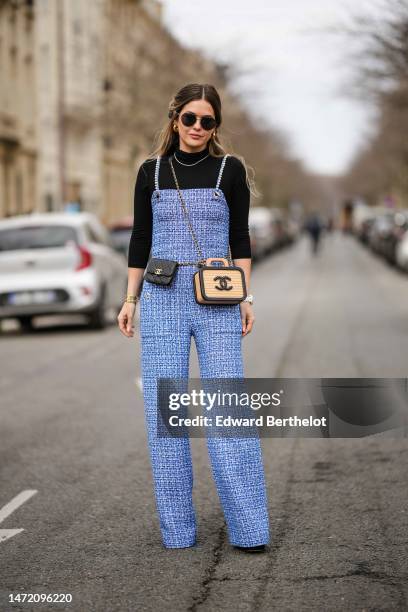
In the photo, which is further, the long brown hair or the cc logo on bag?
the long brown hair

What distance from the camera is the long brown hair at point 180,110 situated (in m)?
4.82

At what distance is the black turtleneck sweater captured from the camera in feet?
15.9

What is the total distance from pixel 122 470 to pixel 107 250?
11119mm

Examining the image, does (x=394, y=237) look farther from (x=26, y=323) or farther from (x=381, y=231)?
(x=26, y=323)

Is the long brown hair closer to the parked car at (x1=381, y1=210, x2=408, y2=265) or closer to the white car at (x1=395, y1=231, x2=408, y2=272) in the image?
the white car at (x1=395, y1=231, x2=408, y2=272)

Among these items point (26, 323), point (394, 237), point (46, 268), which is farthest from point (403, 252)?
point (46, 268)

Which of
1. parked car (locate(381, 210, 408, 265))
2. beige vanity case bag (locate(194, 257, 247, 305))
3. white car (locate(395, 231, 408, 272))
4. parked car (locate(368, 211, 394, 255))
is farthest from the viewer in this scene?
parked car (locate(368, 211, 394, 255))

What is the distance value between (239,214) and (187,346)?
1.89 ft

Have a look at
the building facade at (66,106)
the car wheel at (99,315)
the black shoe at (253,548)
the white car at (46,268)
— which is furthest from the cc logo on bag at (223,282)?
the building facade at (66,106)

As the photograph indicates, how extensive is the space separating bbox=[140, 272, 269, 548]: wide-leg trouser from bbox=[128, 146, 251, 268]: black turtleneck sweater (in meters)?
0.22

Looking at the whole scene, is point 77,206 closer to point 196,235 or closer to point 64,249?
point 64,249

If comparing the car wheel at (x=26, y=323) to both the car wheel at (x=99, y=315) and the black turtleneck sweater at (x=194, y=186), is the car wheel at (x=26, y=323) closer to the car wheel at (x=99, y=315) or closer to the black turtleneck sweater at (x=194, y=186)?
the car wheel at (x=99, y=315)

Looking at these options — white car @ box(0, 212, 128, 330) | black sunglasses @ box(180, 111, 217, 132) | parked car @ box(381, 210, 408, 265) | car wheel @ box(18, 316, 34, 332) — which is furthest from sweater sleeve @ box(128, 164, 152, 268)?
parked car @ box(381, 210, 408, 265)

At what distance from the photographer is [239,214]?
4.93m
